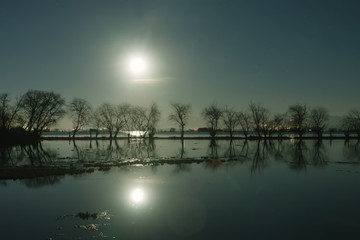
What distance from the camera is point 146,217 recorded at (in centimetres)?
1154

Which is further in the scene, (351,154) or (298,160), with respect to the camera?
(351,154)

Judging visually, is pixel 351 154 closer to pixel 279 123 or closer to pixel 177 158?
pixel 177 158

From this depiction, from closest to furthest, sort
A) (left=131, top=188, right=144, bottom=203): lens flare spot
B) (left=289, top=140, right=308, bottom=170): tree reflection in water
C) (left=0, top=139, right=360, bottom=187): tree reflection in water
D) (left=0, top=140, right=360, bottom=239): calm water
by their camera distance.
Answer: (left=0, top=140, right=360, bottom=239): calm water → (left=131, top=188, right=144, bottom=203): lens flare spot → (left=289, top=140, right=308, bottom=170): tree reflection in water → (left=0, top=139, right=360, bottom=187): tree reflection in water

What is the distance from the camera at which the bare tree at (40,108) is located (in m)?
76.6

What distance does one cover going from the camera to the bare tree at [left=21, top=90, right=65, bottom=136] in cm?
7662

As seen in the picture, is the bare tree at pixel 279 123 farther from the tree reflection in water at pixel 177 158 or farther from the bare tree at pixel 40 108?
the bare tree at pixel 40 108

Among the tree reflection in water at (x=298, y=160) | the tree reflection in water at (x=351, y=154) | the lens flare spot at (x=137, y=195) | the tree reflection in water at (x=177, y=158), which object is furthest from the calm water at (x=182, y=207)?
the tree reflection in water at (x=351, y=154)

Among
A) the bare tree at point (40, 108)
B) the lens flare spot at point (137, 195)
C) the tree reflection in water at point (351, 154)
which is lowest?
the tree reflection in water at point (351, 154)

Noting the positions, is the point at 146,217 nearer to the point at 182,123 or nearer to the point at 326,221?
the point at 326,221

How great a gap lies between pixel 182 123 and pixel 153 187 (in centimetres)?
8320

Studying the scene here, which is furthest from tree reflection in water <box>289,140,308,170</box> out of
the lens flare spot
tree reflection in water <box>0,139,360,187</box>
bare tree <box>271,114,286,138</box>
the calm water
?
bare tree <box>271,114,286,138</box>

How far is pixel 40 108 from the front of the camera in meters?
78.9

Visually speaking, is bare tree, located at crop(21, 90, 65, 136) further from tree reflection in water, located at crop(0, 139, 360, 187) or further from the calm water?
the calm water

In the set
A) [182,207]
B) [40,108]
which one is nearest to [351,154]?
[182,207]
